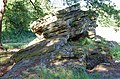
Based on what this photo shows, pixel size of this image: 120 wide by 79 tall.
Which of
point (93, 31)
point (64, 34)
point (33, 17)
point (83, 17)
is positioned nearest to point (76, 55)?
point (64, 34)

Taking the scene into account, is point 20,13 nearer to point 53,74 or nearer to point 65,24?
point 65,24

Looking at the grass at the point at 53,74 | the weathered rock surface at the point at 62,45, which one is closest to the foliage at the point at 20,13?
the weathered rock surface at the point at 62,45

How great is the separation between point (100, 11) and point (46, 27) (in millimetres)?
4060

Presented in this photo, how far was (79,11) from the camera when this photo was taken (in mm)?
13477

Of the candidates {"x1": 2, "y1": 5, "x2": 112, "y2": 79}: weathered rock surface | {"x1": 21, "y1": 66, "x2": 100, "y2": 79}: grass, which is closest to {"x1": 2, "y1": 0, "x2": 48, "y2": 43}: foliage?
{"x1": 2, "y1": 5, "x2": 112, "y2": 79}: weathered rock surface

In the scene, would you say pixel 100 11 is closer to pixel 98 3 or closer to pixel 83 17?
pixel 98 3

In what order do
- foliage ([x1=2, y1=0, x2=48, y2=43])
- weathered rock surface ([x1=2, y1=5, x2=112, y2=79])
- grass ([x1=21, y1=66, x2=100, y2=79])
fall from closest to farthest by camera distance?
grass ([x1=21, y1=66, x2=100, y2=79]) → weathered rock surface ([x1=2, y1=5, x2=112, y2=79]) → foliage ([x1=2, y1=0, x2=48, y2=43])

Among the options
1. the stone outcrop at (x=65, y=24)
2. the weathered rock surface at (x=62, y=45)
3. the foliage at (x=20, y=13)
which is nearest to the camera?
the weathered rock surface at (x=62, y=45)

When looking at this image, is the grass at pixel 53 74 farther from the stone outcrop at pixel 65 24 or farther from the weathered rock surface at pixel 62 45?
the stone outcrop at pixel 65 24

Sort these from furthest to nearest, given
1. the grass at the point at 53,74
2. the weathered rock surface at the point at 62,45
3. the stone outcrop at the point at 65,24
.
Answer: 1. the stone outcrop at the point at 65,24
2. the weathered rock surface at the point at 62,45
3. the grass at the point at 53,74

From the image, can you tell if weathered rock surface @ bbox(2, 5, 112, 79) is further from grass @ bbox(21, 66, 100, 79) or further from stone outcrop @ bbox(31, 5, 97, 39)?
grass @ bbox(21, 66, 100, 79)

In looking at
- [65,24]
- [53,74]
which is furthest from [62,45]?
[53,74]

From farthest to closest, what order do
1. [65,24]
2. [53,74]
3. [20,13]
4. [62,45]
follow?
[20,13] < [65,24] < [62,45] < [53,74]

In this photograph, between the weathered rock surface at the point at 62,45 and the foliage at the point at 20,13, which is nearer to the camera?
the weathered rock surface at the point at 62,45
